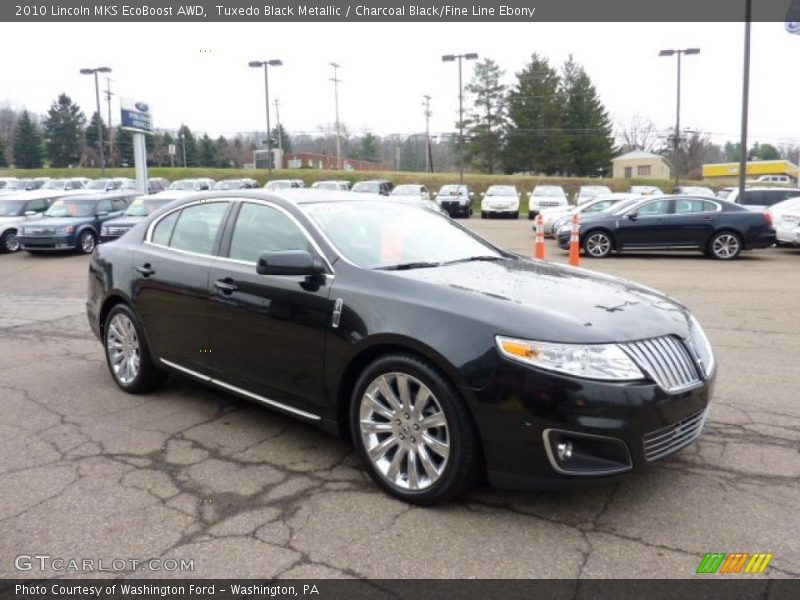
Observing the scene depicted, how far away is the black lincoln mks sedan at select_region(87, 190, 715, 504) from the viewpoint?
9.77 feet

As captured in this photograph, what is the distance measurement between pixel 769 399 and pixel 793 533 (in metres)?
2.12

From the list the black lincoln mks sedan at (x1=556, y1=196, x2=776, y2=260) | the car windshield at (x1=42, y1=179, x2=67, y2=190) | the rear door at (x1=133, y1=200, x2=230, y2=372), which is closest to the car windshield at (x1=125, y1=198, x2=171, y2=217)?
the black lincoln mks sedan at (x1=556, y1=196, x2=776, y2=260)

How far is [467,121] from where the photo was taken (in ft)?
226

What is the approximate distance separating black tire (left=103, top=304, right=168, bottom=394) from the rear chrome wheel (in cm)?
1189

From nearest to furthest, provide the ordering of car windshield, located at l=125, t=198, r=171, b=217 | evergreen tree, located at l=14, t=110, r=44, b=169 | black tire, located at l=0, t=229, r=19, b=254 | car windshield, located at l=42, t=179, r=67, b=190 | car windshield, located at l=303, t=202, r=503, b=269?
car windshield, located at l=303, t=202, r=503, b=269
car windshield, located at l=125, t=198, r=171, b=217
black tire, located at l=0, t=229, r=19, b=254
car windshield, located at l=42, t=179, r=67, b=190
evergreen tree, located at l=14, t=110, r=44, b=169

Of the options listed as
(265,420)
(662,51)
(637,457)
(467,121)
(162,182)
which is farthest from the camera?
(467,121)

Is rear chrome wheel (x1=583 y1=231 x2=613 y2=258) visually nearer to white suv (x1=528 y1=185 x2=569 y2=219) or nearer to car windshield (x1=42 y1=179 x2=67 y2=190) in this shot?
white suv (x1=528 y1=185 x2=569 y2=219)

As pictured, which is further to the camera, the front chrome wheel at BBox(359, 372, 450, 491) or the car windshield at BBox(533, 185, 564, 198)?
the car windshield at BBox(533, 185, 564, 198)

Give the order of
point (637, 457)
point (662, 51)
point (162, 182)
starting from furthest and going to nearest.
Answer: point (162, 182) → point (662, 51) → point (637, 457)

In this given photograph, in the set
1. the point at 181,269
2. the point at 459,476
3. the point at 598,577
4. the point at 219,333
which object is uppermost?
the point at 181,269

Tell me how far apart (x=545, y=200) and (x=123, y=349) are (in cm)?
2500

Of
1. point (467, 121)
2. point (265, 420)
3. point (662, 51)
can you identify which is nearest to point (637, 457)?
point (265, 420)

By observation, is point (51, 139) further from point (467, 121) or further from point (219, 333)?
point (219, 333)

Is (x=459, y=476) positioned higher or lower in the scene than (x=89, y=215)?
lower
